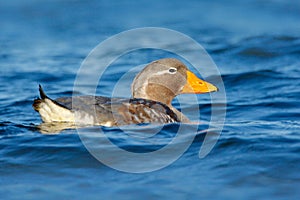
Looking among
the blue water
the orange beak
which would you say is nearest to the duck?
the orange beak

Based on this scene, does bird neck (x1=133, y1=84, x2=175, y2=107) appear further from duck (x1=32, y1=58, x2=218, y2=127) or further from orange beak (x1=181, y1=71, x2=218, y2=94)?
orange beak (x1=181, y1=71, x2=218, y2=94)

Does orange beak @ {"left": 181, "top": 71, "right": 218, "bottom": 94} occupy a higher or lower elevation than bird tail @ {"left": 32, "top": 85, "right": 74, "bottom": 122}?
higher

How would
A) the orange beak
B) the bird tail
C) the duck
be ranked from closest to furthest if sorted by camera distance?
the bird tail, the duck, the orange beak

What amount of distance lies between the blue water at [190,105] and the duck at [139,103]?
199 millimetres

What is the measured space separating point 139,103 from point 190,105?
7.65ft

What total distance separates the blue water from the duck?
0.20 meters

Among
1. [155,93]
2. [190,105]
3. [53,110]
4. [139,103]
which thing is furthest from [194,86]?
[53,110]

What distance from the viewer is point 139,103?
28.9ft

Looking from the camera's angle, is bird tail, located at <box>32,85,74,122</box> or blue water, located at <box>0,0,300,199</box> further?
bird tail, located at <box>32,85,74,122</box>

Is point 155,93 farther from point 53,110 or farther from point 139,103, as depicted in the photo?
point 53,110

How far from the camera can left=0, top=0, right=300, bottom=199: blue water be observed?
22.8 feet

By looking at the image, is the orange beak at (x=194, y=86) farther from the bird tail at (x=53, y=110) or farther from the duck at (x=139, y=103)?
the bird tail at (x=53, y=110)

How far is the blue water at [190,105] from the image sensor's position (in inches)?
273

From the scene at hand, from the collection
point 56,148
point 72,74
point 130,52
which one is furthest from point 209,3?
point 56,148
